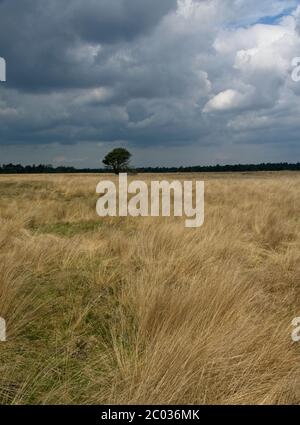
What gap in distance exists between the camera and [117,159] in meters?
80.1

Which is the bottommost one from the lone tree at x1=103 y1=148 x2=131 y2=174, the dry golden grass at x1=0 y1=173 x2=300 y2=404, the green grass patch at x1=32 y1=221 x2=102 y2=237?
the dry golden grass at x1=0 y1=173 x2=300 y2=404

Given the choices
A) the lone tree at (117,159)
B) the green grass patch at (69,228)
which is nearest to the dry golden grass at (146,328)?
the green grass patch at (69,228)

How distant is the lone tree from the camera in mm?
80062

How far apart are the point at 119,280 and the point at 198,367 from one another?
2.04 meters

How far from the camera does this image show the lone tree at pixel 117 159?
8006 centimetres

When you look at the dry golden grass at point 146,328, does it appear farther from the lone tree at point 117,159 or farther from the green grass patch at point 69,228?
the lone tree at point 117,159

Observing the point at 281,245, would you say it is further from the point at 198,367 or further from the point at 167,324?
the point at 198,367

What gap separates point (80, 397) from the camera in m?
2.30

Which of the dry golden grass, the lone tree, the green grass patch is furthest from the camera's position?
the lone tree

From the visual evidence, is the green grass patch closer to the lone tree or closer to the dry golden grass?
the dry golden grass

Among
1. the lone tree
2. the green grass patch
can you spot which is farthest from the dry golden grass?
the lone tree

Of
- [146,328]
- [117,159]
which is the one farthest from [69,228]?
[117,159]

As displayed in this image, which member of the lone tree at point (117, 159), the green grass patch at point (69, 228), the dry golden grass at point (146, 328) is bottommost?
the dry golden grass at point (146, 328)
